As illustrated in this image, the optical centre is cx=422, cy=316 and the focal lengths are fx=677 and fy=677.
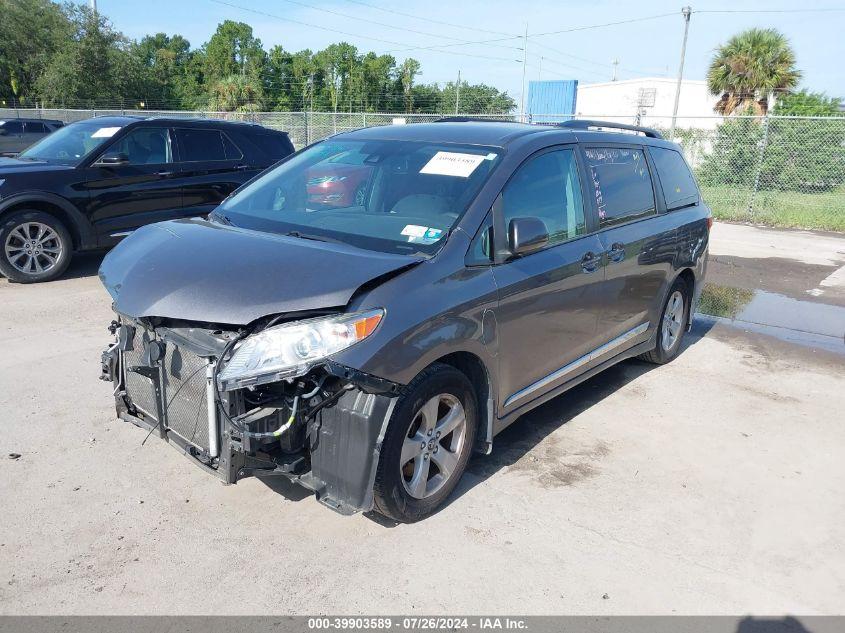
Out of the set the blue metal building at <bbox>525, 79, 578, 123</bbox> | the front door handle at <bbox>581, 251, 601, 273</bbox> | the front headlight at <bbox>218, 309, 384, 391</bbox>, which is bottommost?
the front headlight at <bbox>218, 309, 384, 391</bbox>

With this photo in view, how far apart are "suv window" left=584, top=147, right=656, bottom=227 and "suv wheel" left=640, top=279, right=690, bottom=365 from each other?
0.92 metres

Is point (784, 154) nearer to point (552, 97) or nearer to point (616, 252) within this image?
point (616, 252)

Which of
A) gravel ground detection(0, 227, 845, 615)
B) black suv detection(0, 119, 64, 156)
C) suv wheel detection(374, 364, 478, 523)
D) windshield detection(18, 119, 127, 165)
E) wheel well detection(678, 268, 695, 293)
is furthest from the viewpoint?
black suv detection(0, 119, 64, 156)

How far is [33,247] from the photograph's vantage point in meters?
7.75

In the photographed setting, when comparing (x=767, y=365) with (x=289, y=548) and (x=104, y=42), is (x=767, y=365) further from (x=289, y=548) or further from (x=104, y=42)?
(x=104, y=42)

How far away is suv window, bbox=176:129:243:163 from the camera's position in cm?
860

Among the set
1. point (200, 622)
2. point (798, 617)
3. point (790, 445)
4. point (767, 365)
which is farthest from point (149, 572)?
point (767, 365)

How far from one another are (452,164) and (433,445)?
1.59 m

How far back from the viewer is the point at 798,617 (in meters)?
2.86

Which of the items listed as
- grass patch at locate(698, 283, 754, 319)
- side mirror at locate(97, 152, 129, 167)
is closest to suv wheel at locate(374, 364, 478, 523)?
grass patch at locate(698, 283, 754, 319)

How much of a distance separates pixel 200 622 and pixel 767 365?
5322 millimetres

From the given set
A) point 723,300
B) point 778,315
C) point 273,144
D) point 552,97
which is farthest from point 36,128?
point 552,97

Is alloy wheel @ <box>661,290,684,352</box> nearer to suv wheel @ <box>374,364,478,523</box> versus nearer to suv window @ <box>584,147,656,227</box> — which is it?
suv window @ <box>584,147,656,227</box>

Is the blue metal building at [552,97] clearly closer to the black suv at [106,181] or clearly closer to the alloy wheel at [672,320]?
the black suv at [106,181]
